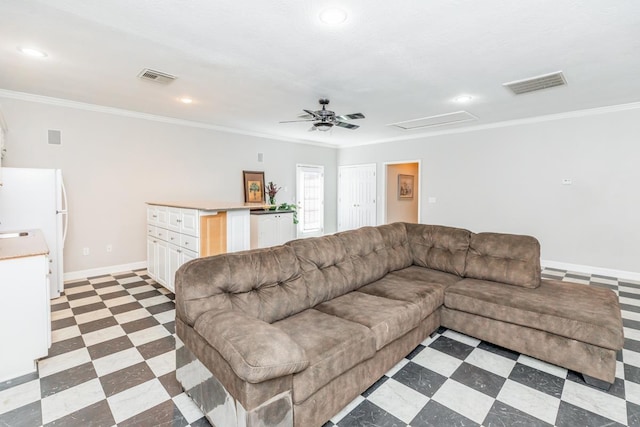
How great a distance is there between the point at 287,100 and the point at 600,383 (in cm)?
417

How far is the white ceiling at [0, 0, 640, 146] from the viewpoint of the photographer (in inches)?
84.7

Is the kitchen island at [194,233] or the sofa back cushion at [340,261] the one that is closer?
the sofa back cushion at [340,261]

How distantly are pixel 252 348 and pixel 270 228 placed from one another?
364 centimetres

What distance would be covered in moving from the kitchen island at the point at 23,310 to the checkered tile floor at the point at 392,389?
0.40 feet

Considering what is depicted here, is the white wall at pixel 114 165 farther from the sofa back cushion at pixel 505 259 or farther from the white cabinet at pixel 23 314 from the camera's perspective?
the sofa back cushion at pixel 505 259

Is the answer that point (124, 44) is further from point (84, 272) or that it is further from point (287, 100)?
point (84, 272)

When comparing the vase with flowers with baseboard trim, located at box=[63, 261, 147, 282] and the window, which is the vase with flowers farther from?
baseboard trim, located at box=[63, 261, 147, 282]

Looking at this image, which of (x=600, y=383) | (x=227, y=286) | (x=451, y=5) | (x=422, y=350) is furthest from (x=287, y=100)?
(x=600, y=383)

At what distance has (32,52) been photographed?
281 centimetres

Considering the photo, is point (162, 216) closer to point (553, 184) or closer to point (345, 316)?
point (345, 316)

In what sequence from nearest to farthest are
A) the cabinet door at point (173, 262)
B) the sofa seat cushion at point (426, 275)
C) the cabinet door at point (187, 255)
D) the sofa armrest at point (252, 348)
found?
1. the sofa armrest at point (252, 348)
2. the sofa seat cushion at point (426, 275)
3. the cabinet door at point (187, 255)
4. the cabinet door at point (173, 262)

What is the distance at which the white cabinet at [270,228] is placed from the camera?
4828 mm

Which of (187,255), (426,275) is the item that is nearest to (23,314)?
(187,255)

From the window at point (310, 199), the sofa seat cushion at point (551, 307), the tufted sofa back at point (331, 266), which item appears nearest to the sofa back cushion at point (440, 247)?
the tufted sofa back at point (331, 266)
